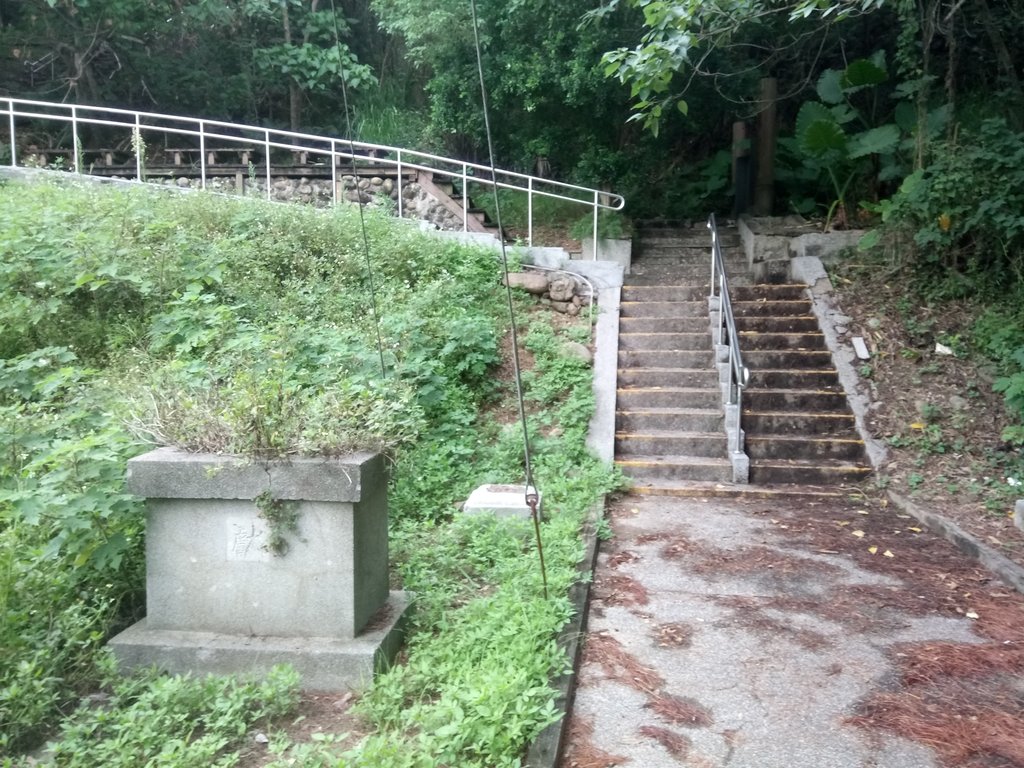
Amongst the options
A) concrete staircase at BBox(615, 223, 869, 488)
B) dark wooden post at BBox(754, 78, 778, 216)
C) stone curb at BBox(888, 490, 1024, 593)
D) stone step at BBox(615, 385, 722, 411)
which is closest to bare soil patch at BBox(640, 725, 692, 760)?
stone curb at BBox(888, 490, 1024, 593)

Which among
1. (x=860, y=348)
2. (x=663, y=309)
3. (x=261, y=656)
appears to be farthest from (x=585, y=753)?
(x=663, y=309)

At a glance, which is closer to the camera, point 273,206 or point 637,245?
point 273,206

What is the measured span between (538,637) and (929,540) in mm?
3711

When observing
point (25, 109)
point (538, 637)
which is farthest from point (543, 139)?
point (25, 109)

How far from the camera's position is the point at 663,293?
10234 millimetres

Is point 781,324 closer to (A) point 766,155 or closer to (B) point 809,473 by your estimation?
(B) point 809,473

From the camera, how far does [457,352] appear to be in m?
8.11

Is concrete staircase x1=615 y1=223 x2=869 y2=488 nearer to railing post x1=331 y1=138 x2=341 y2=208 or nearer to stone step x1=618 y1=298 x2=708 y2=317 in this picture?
stone step x1=618 y1=298 x2=708 y2=317

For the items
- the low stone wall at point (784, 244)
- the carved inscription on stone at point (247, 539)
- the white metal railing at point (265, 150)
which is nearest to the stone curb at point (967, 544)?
the low stone wall at point (784, 244)

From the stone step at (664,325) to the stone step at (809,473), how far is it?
244 centimetres

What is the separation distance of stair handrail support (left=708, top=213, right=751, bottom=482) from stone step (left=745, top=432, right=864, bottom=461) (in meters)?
0.21

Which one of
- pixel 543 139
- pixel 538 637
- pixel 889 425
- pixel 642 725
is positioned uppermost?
pixel 543 139

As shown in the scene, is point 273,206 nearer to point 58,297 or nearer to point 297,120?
point 58,297

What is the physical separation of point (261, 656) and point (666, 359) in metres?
6.33
